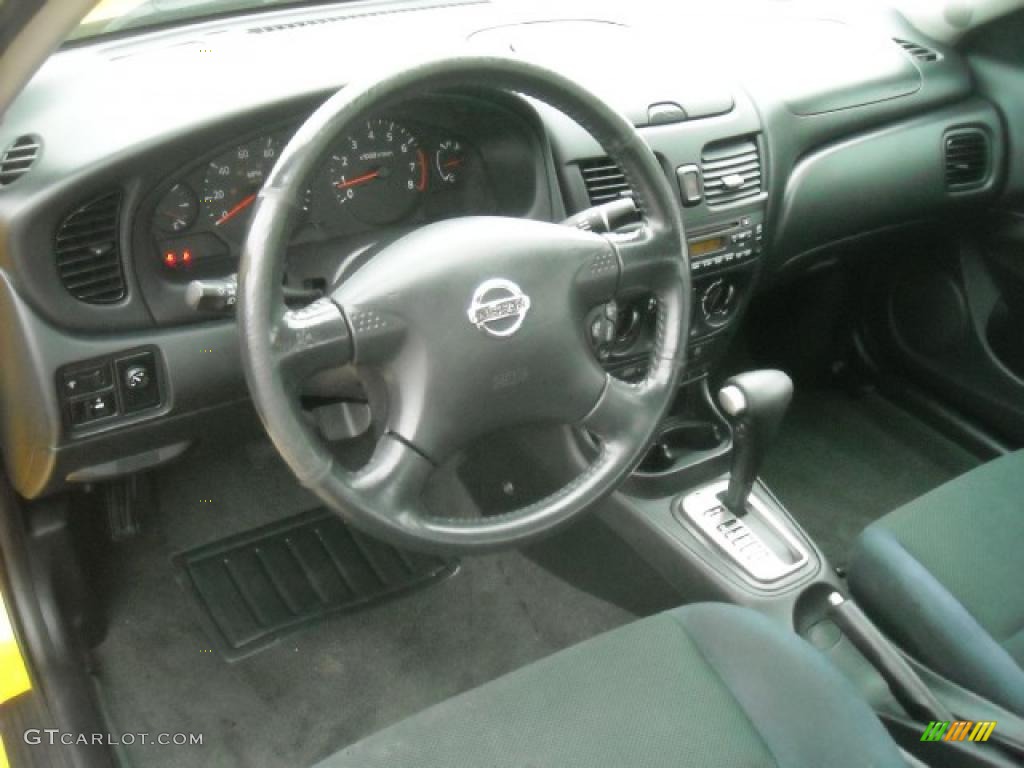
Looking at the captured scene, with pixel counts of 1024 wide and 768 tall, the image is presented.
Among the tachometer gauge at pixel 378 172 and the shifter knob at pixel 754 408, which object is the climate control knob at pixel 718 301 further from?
the tachometer gauge at pixel 378 172

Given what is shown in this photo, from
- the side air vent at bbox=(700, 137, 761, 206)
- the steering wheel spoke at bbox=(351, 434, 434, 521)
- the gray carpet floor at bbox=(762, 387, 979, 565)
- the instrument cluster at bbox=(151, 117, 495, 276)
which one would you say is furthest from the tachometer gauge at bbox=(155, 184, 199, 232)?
the gray carpet floor at bbox=(762, 387, 979, 565)

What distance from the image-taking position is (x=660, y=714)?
1200 millimetres

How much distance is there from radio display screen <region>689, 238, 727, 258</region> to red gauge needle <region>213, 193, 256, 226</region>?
71 centimetres

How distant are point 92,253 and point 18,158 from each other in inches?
5.4

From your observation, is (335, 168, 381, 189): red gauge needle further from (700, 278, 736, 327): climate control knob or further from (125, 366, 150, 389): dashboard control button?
(700, 278, 736, 327): climate control knob

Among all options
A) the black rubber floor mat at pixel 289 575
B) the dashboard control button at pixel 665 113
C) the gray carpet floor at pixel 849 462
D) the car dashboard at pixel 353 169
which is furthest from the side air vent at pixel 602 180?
the gray carpet floor at pixel 849 462

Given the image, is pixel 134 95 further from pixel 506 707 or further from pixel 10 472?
pixel 506 707

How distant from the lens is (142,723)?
1.81 m

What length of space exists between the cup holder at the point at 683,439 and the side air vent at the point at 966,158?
0.79m

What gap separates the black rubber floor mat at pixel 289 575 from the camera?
1.99 m

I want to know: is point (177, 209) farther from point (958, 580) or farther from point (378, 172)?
point (958, 580)

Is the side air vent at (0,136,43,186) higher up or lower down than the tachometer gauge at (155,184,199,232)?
higher up

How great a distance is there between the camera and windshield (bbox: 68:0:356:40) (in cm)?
155

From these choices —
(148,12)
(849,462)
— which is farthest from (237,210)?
(849,462)
